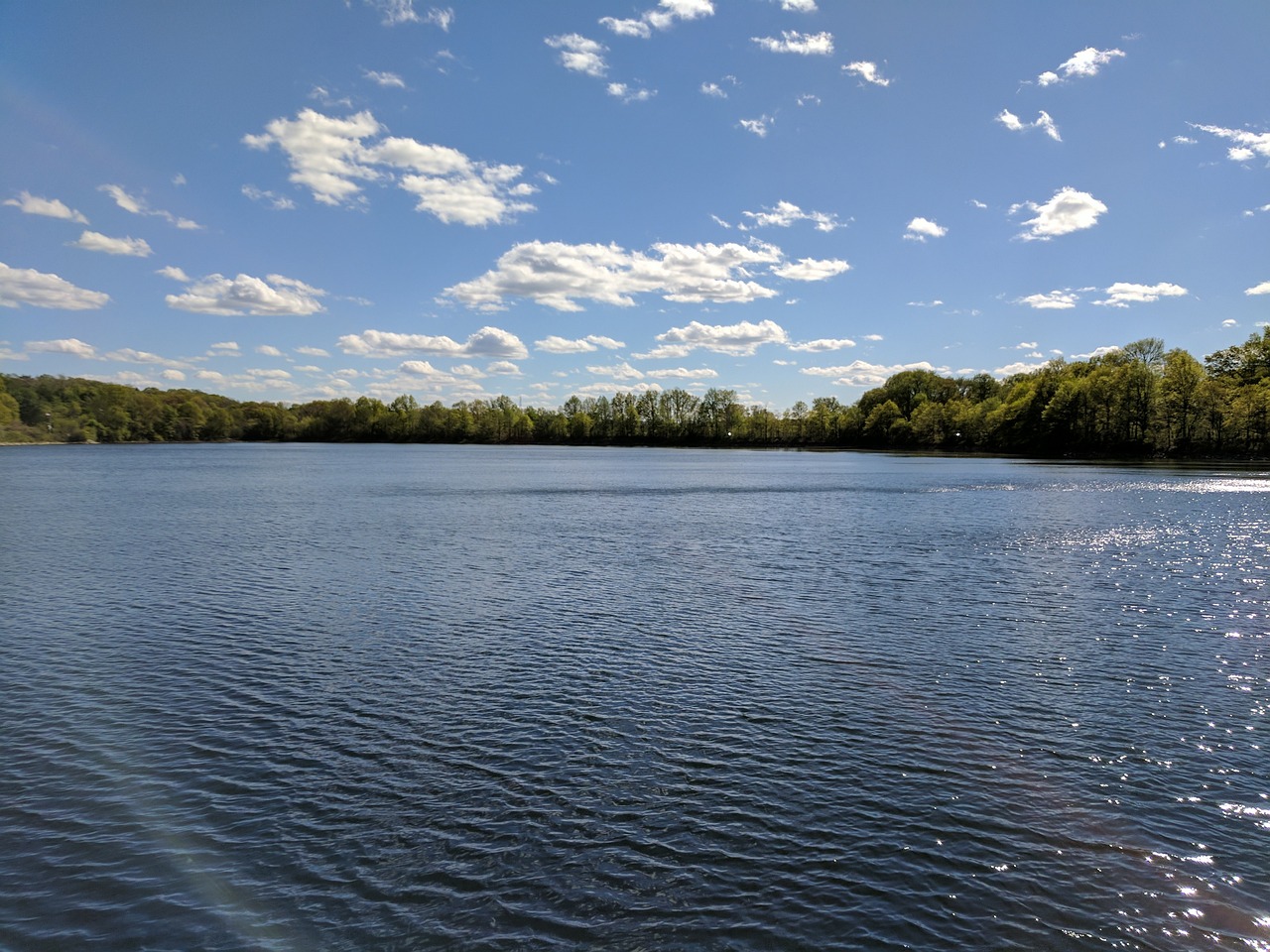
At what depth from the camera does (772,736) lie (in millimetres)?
15789

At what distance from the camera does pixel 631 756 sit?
585 inches

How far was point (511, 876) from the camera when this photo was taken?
→ 1087cm

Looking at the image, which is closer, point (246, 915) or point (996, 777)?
point (246, 915)

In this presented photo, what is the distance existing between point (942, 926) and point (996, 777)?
16.5 ft

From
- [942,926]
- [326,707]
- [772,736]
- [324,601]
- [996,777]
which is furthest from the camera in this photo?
[324,601]

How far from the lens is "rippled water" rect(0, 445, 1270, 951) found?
33.3 feet

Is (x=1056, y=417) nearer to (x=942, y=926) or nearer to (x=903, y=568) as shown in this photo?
(x=903, y=568)

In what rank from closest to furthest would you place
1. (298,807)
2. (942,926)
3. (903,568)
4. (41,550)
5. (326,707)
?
(942,926) → (298,807) → (326,707) → (903,568) → (41,550)

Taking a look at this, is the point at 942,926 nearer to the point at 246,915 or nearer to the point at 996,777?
the point at 996,777

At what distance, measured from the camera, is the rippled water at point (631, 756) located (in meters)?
10.1

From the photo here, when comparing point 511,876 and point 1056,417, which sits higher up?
point 1056,417

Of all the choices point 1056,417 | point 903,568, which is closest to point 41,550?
point 903,568

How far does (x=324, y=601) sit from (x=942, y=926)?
24351 mm

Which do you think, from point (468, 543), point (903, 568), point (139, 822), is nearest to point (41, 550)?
point (468, 543)
